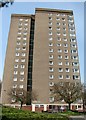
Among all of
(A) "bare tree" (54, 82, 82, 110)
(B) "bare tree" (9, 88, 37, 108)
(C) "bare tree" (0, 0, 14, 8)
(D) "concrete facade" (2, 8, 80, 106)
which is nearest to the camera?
(C) "bare tree" (0, 0, 14, 8)

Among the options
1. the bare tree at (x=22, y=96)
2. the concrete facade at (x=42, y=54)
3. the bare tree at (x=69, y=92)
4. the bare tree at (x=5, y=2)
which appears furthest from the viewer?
the concrete facade at (x=42, y=54)

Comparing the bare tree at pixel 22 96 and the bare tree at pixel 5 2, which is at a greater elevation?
the bare tree at pixel 5 2

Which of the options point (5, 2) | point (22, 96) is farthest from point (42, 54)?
point (5, 2)

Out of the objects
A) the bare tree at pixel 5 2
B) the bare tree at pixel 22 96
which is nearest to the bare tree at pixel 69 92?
the bare tree at pixel 22 96

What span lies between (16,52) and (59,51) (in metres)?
9.67

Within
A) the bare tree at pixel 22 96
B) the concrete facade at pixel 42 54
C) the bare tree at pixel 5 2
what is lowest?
the bare tree at pixel 22 96

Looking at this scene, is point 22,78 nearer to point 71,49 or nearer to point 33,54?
point 33,54

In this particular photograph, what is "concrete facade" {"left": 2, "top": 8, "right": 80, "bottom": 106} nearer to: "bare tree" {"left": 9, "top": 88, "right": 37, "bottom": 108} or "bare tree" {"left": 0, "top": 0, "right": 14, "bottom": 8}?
"bare tree" {"left": 9, "top": 88, "right": 37, "bottom": 108}

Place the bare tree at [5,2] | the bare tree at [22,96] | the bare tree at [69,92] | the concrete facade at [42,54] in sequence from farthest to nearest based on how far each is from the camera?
the concrete facade at [42,54]
the bare tree at [22,96]
the bare tree at [69,92]
the bare tree at [5,2]

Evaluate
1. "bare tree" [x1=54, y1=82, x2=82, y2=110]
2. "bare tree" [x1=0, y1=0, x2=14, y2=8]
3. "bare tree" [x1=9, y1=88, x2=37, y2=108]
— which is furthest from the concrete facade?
"bare tree" [x1=0, y1=0, x2=14, y2=8]

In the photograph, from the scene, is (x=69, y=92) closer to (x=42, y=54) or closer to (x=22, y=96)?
(x=22, y=96)

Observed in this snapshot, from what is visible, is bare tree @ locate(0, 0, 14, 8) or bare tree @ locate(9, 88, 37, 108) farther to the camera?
bare tree @ locate(9, 88, 37, 108)

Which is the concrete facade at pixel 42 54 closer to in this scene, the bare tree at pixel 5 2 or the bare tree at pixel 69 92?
the bare tree at pixel 69 92

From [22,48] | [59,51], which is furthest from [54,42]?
[22,48]
